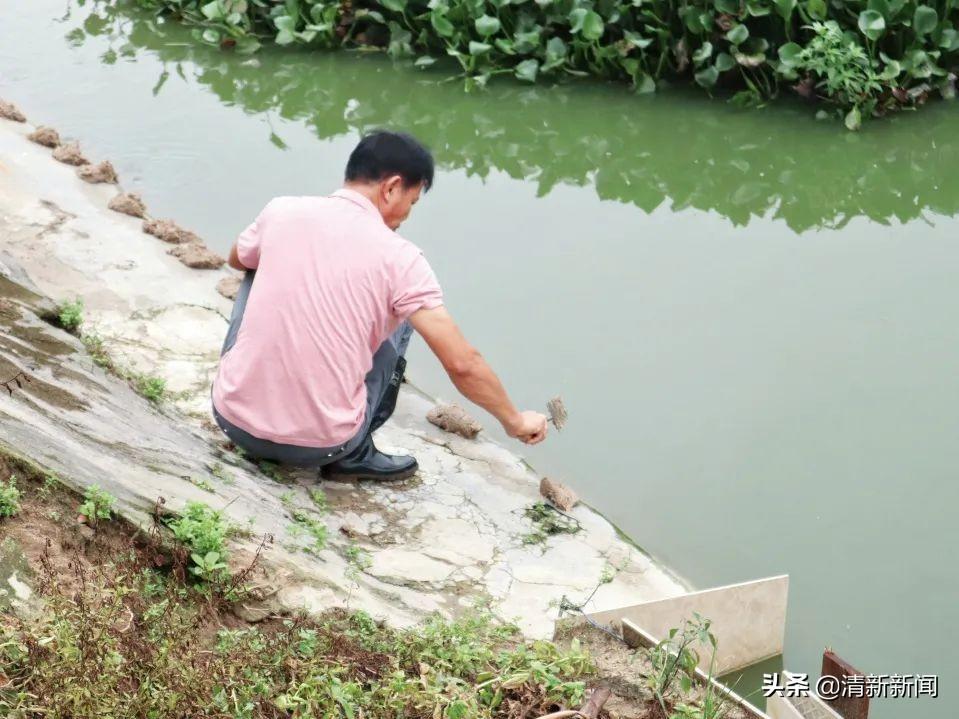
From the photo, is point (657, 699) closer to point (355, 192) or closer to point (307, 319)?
point (307, 319)

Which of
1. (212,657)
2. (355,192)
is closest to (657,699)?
(212,657)

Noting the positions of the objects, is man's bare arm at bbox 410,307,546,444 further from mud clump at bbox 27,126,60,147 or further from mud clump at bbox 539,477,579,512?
mud clump at bbox 27,126,60,147

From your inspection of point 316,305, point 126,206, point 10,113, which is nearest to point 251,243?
point 316,305

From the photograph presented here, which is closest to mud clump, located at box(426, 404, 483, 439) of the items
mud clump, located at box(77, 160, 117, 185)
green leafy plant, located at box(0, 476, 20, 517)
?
green leafy plant, located at box(0, 476, 20, 517)

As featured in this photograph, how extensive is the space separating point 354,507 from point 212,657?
1535 millimetres

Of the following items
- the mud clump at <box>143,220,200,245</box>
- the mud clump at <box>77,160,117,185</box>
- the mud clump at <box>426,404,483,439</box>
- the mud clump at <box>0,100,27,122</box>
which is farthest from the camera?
the mud clump at <box>0,100,27,122</box>

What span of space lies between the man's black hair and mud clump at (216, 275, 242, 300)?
1880mm

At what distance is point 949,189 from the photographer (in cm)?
656

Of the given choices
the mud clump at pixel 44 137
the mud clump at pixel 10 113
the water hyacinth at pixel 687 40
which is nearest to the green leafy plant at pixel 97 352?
the mud clump at pixel 44 137

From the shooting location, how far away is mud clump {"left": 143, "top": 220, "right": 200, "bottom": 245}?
6.06m

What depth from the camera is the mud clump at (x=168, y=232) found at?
606cm

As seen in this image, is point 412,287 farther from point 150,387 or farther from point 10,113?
point 10,113

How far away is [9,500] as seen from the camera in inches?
109

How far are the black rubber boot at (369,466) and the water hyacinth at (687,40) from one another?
4.01m
